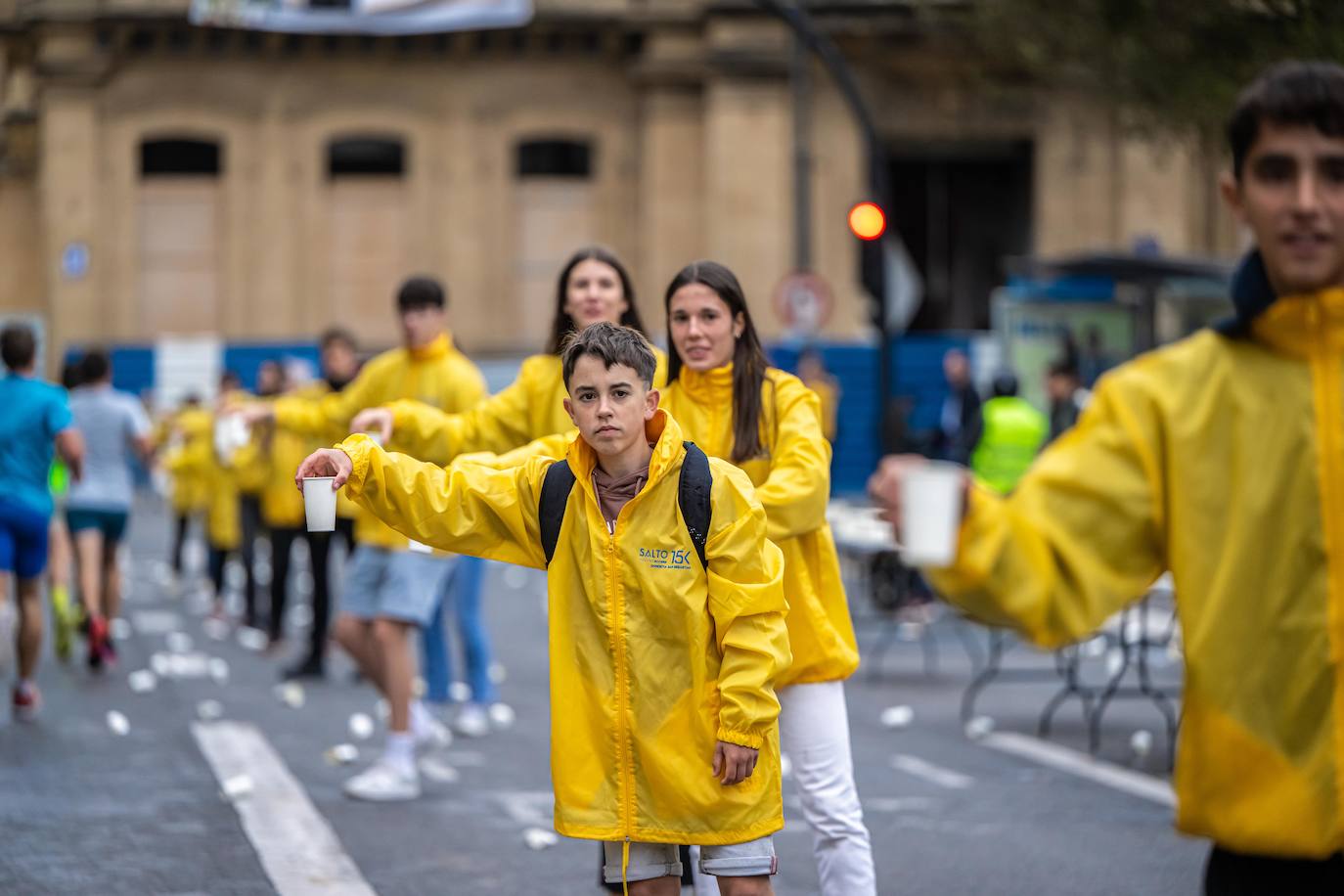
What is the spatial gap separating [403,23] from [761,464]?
92.9 feet

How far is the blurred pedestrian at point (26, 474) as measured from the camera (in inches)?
431

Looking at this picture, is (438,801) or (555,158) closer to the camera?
(438,801)

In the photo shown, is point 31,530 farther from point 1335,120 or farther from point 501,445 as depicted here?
point 1335,120

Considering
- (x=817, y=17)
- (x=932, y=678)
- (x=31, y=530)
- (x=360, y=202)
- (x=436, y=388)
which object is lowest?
(x=932, y=678)

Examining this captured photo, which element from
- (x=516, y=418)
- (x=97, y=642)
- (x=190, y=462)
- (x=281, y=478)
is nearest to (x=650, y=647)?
(x=516, y=418)

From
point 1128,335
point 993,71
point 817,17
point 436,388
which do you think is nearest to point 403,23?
point 817,17

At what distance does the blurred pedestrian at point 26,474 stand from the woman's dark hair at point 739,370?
20.3 ft

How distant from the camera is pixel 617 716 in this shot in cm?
473

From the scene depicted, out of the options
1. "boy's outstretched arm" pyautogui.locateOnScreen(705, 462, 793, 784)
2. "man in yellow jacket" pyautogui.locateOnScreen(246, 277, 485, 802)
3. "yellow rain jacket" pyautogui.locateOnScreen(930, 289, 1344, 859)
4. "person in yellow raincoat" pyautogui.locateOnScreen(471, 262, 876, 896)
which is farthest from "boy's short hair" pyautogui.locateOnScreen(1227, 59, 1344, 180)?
"man in yellow jacket" pyautogui.locateOnScreen(246, 277, 485, 802)

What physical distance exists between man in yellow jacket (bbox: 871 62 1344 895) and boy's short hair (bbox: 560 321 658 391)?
163 cm

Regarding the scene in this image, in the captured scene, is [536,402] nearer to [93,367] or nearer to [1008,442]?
[93,367]

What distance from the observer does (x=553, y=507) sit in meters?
4.78

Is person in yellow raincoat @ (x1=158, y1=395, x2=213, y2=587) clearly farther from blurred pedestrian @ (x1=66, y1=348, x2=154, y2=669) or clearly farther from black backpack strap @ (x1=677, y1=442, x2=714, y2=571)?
black backpack strap @ (x1=677, y1=442, x2=714, y2=571)

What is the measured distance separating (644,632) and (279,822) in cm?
362
